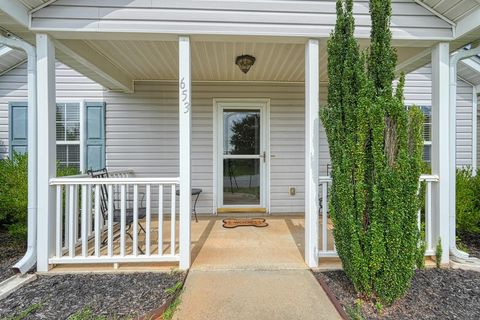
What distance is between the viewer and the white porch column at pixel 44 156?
105 inches

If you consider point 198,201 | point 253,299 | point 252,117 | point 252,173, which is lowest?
point 253,299

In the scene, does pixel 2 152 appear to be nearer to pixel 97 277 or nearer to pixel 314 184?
pixel 97 277

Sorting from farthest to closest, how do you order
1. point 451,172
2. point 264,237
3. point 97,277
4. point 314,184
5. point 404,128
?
point 264,237
point 451,172
point 314,184
point 97,277
point 404,128

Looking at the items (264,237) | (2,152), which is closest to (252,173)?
(264,237)

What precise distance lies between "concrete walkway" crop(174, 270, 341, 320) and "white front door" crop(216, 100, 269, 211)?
2.41 metres

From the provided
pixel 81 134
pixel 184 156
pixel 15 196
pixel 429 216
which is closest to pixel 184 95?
pixel 184 156

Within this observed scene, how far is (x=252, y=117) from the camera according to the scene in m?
5.02

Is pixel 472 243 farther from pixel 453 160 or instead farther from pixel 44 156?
pixel 44 156

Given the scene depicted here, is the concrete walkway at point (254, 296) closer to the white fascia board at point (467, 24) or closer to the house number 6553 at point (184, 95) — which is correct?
the house number 6553 at point (184, 95)

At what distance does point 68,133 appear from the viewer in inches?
190

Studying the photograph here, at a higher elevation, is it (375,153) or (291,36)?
(291,36)

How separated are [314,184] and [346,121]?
83 cm

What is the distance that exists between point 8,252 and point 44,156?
1.46m

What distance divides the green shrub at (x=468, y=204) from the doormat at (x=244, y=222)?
2.43 m
